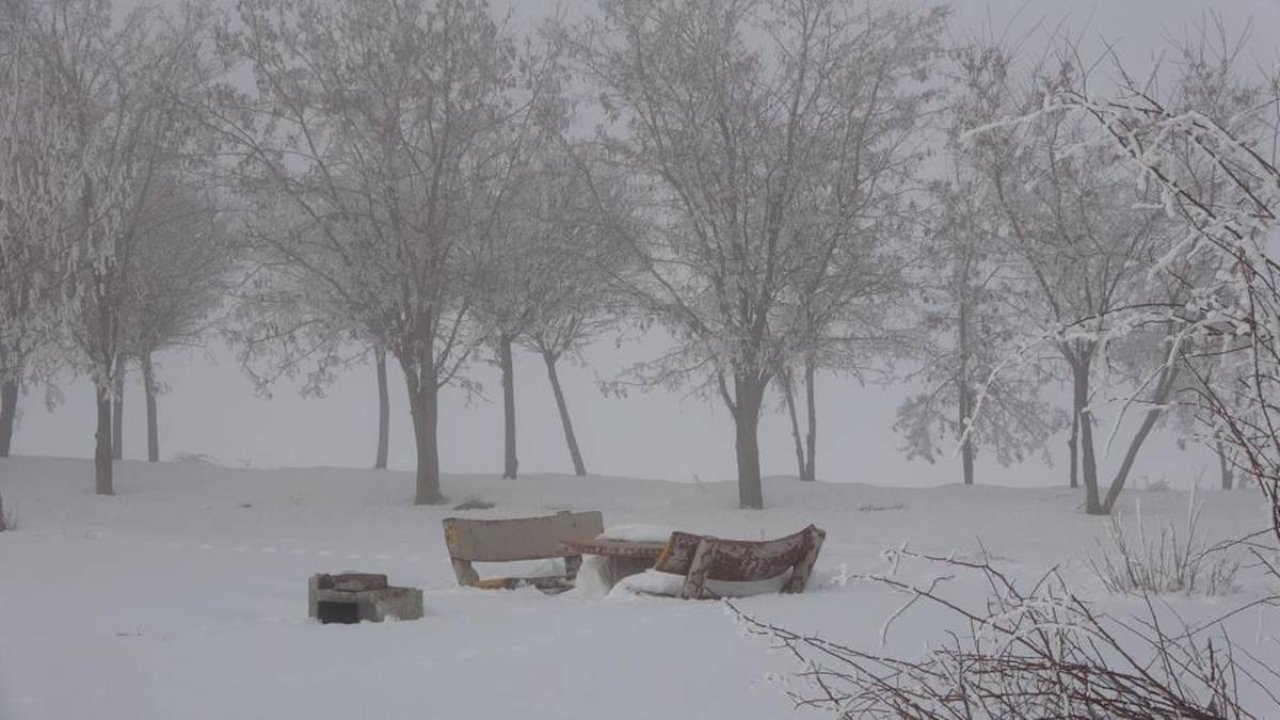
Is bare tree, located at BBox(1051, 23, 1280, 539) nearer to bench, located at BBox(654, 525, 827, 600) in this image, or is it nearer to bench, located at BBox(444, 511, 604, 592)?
bench, located at BBox(654, 525, 827, 600)

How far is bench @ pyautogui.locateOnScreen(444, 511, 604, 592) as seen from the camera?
→ 9344 millimetres

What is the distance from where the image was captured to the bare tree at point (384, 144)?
64.5 feet

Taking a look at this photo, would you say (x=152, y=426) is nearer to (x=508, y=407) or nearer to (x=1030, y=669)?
(x=508, y=407)

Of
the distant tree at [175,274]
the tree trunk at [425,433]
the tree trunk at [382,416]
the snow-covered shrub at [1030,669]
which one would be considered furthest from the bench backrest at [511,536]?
the tree trunk at [382,416]

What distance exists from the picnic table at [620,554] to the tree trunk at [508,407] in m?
15.4

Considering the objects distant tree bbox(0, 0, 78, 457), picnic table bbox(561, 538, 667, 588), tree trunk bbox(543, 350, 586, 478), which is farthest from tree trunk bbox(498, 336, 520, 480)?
picnic table bbox(561, 538, 667, 588)

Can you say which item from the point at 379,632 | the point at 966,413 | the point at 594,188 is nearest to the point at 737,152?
the point at 594,188

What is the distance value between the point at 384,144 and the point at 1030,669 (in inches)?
707

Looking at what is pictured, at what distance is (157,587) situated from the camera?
9156 millimetres

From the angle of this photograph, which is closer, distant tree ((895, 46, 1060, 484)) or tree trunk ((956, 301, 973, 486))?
distant tree ((895, 46, 1060, 484))

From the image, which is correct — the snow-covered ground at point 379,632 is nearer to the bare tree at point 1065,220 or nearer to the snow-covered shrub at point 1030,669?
the snow-covered shrub at point 1030,669

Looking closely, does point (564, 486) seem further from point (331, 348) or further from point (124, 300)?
point (124, 300)

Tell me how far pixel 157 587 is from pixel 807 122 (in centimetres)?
1254

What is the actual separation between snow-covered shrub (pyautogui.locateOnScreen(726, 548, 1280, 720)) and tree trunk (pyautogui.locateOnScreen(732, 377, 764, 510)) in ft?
37.7
